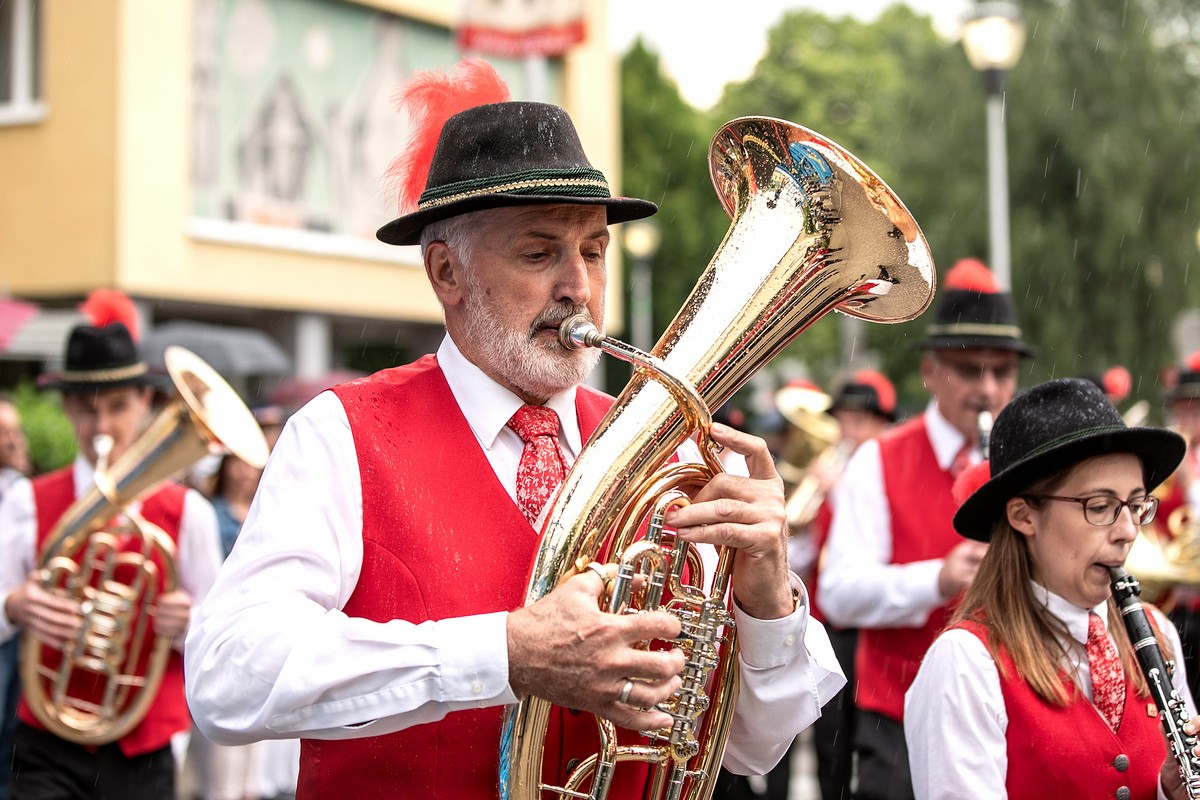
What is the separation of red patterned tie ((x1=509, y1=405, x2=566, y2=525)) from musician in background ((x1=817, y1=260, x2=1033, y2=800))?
7.56 ft

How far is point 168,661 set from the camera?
18.2 feet

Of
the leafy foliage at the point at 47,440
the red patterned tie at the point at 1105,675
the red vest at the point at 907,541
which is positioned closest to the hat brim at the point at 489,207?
the red patterned tie at the point at 1105,675

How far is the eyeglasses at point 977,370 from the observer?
17.6 feet

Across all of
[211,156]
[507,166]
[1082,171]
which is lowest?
[507,166]

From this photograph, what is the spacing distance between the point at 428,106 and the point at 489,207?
49 cm

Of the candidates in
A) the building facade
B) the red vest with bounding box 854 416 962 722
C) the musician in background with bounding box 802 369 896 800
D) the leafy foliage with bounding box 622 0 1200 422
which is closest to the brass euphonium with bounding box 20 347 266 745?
the red vest with bounding box 854 416 962 722

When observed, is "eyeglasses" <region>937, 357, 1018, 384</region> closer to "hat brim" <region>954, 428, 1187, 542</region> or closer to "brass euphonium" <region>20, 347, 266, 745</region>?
"hat brim" <region>954, 428, 1187, 542</region>

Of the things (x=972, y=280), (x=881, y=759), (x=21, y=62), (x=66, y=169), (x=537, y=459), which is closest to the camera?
(x=537, y=459)

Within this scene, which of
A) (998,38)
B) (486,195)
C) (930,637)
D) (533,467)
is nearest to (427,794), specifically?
(533,467)

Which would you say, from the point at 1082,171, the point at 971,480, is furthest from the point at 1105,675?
the point at 1082,171

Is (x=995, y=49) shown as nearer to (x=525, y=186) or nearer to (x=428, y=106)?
(x=428, y=106)

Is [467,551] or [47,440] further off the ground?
[467,551]

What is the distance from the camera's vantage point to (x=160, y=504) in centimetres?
562

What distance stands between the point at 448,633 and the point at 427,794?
0.42m
